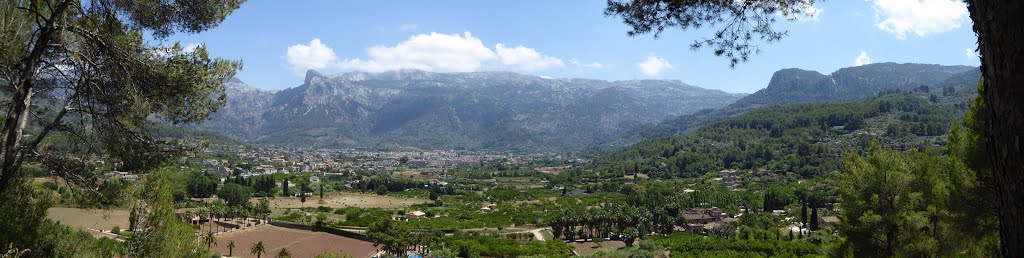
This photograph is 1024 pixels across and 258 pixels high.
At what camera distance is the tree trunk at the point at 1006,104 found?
2.26 metres

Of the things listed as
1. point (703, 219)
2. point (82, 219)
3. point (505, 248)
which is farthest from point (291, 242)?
point (703, 219)

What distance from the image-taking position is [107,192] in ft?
23.7

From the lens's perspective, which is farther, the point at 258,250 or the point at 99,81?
the point at 258,250

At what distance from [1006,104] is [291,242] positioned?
Result: 47545mm

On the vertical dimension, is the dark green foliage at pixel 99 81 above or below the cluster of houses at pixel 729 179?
above

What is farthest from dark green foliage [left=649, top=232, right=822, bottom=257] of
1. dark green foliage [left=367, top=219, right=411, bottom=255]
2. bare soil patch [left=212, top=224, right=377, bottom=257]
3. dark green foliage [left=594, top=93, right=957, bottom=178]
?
dark green foliage [left=594, top=93, right=957, bottom=178]

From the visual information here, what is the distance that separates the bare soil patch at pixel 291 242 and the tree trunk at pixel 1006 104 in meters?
38.8

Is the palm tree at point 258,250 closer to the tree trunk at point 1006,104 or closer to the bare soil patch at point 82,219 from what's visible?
the bare soil patch at point 82,219

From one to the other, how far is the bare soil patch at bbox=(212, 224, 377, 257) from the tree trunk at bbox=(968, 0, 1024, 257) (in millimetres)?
38760

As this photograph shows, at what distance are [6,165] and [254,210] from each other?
178 ft

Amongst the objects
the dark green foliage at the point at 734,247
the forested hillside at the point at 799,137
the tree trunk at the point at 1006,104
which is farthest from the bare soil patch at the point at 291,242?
the forested hillside at the point at 799,137

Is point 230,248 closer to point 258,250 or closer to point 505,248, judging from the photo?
point 258,250

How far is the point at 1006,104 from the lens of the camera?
2.35 meters

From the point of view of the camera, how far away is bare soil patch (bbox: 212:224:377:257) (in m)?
40.0
